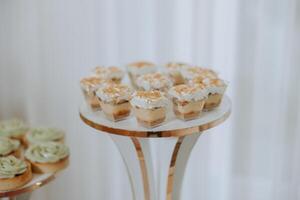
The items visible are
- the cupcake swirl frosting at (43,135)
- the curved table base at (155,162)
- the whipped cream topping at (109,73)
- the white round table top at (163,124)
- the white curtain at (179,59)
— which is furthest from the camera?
the white curtain at (179,59)

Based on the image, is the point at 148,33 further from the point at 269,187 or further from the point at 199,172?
the point at 269,187

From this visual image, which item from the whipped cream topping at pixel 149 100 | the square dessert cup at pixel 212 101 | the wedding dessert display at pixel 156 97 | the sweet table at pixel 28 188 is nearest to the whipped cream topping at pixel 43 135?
the sweet table at pixel 28 188

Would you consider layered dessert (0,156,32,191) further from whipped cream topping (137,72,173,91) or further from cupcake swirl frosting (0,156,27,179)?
whipped cream topping (137,72,173,91)

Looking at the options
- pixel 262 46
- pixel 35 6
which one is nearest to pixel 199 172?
pixel 262 46

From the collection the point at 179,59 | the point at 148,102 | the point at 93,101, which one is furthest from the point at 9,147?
the point at 179,59

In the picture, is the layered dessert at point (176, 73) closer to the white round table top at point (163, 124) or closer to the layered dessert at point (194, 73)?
the layered dessert at point (194, 73)

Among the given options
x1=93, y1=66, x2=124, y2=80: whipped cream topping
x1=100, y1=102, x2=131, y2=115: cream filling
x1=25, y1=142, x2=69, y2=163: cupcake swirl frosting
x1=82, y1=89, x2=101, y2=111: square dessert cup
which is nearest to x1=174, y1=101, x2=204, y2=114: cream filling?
x1=100, y1=102, x2=131, y2=115: cream filling

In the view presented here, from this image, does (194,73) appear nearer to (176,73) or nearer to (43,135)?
(176,73)
